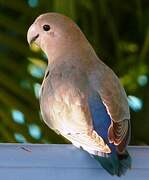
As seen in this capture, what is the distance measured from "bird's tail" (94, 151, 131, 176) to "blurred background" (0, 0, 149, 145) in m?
0.70

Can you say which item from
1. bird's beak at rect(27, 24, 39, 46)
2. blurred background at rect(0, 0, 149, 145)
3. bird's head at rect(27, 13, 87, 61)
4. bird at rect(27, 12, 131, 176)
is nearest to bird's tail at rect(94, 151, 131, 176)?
bird at rect(27, 12, 131, 176)

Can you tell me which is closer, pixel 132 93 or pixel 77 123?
pixel 77 123

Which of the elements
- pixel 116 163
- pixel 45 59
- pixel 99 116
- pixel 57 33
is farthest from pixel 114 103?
pixel 45 59

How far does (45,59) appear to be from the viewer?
2.44 m

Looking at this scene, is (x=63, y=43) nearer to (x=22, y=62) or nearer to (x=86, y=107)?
(x=86, y=107)

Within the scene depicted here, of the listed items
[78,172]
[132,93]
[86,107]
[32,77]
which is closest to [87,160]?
[78,172]

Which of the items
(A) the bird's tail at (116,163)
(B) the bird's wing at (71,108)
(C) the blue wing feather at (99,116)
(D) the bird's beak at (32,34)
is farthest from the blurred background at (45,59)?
(A) the bird's tail at (116,163)

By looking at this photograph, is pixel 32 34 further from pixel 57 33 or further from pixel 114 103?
pixel 114 103

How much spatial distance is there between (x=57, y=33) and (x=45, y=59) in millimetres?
546

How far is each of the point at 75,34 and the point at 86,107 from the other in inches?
14.1

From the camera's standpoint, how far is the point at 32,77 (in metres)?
2.35

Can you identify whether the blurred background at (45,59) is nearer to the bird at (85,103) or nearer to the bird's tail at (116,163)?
the bird at (85,103)

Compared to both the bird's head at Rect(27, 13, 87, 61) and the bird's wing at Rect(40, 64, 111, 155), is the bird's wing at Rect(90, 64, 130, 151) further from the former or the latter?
the bird's head at Rect(27, 13, 87, 61)

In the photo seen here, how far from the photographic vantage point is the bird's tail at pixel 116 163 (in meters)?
1.43
